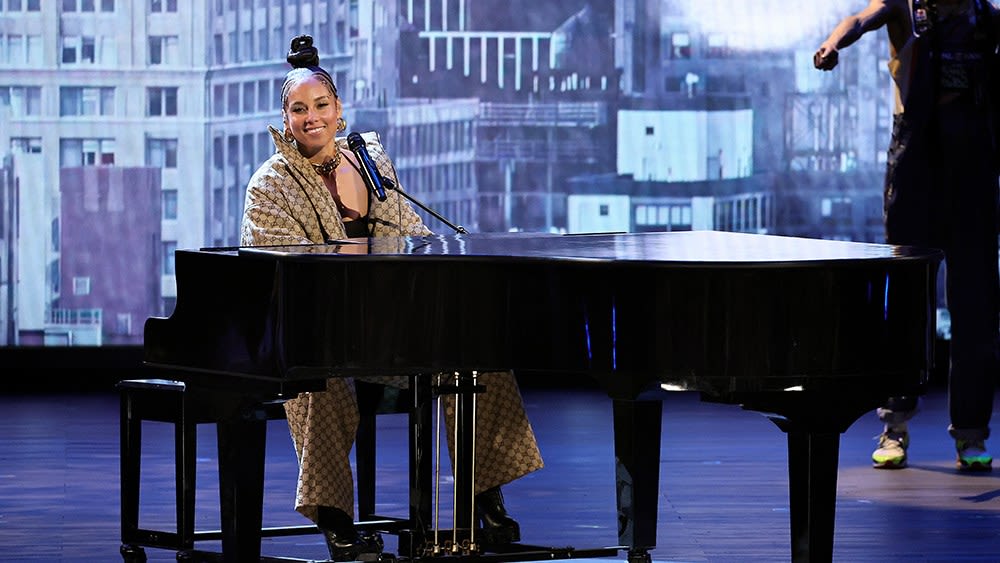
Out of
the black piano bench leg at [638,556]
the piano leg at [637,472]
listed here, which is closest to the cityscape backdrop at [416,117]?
the piano leg at [637,472]

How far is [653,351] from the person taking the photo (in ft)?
12.1

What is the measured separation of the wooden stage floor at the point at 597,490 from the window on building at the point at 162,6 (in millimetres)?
1590

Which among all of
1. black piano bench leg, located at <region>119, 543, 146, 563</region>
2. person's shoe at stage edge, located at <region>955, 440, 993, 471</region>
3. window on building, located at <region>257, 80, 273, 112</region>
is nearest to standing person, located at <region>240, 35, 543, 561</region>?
black piano bench leg, located at <region>119, 543, 146, 563</region>

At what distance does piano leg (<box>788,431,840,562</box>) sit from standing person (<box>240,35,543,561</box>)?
0.78 m

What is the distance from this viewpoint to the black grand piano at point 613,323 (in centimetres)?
367

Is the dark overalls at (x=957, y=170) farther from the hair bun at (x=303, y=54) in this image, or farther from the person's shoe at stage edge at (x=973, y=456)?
the hair bun at (x=303, y=54)

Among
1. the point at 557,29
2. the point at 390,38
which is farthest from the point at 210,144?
the point at 557,29

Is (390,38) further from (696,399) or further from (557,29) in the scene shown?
(696,399)

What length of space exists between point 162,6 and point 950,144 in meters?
3.46

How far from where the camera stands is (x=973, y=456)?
19.4ft

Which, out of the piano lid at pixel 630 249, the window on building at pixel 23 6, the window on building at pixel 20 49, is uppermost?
the window on building at pixel 23 6

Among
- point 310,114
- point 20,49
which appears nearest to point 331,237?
point 310,114

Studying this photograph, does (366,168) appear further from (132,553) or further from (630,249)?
(132,553)

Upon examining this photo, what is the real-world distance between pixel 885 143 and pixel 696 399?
4.30 feet
